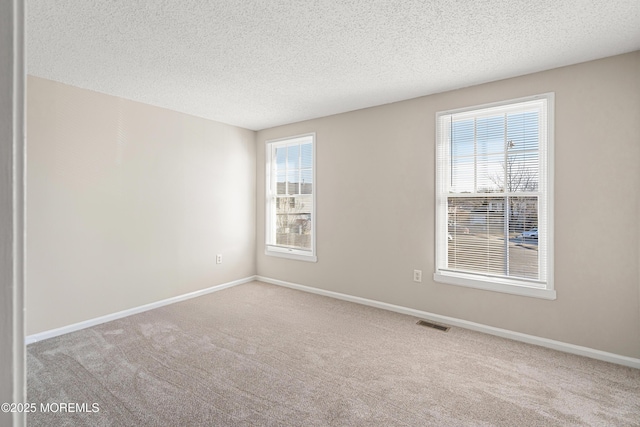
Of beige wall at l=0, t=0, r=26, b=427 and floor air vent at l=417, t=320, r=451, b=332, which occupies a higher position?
beige wall at l=0, t=0, r=26, b=427

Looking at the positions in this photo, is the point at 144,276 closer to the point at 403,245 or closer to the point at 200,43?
the point at 200,43

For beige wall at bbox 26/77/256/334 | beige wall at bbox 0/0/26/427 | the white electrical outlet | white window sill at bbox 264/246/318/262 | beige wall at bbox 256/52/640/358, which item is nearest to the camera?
beige wall at bbox 0/0/26/427

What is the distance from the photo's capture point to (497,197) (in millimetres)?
3170

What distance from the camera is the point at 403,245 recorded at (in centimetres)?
370

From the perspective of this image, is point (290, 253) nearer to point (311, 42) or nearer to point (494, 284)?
point (494, 284)

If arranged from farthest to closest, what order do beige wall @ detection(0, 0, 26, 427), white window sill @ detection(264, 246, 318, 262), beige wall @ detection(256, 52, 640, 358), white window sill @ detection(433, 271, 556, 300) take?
white window sill @ detection(264, 246, 318, 262), white window sill @ detection(433, 271, 556, 300), beige wall @ detection(256, 52, 640, 358), beige wall @ detection(0, 0, 26, 427)

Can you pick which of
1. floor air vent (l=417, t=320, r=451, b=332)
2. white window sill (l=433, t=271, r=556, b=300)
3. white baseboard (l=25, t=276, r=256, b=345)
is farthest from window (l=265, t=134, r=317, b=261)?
white window sill (l=433, t=271, r=556, b=300)

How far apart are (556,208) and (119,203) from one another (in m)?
4.53

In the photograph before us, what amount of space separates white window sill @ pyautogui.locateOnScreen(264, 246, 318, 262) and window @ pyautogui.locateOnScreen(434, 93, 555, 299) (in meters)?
1.83

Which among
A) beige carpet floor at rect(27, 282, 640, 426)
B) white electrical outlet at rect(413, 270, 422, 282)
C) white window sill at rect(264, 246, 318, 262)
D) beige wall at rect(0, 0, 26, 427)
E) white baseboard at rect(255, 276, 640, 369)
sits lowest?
beige carpet floor at rect(27, 282, 640, 426)

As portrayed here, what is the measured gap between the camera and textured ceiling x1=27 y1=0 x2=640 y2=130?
79.0 inches

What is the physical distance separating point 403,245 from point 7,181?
12.0 ft

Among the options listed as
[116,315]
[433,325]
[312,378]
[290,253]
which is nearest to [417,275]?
[433,325]

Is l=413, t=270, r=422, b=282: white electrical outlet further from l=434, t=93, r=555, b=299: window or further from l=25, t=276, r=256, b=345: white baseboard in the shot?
l=25, t=276, r=256, b=345: white baseboard
